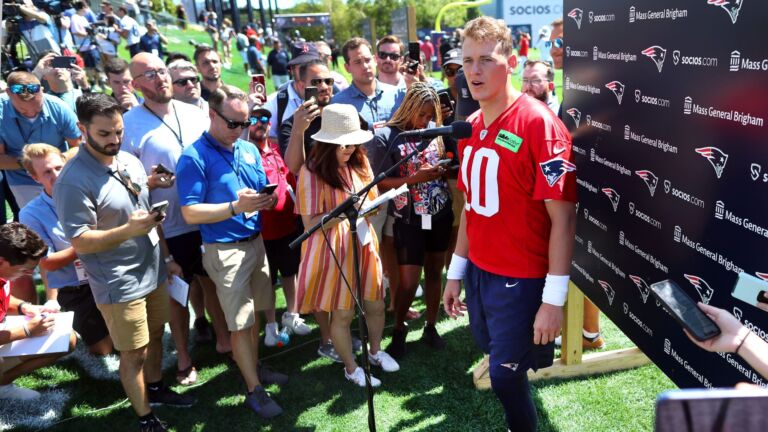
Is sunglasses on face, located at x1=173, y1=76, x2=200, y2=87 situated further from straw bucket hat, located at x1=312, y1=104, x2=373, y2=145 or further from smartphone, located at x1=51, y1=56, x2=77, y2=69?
straw bucket hat, located at x1=312, y1=104, x2=373, y2=145

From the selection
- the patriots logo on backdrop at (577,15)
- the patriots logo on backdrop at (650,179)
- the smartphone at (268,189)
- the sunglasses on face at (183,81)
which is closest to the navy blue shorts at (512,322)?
the patriots logo on backdrop at (650,179)

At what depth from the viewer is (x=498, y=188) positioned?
2.46 m

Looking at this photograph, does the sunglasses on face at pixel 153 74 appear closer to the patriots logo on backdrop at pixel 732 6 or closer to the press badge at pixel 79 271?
the press badge at pixel 79 271

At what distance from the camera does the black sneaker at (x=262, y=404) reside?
3.60m

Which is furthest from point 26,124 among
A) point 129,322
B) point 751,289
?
point 751,289

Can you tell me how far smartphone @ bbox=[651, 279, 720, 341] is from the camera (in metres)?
1.50

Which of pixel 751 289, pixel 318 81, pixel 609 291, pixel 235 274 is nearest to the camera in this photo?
pixel 751 289

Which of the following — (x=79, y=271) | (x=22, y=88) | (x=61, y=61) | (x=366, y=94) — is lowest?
(x=79, y=271)

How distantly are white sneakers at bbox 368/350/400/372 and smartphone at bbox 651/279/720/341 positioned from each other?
271 cm

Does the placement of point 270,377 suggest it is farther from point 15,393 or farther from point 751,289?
point 751,289

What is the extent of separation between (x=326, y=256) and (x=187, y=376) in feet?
5.00

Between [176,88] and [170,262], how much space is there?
2.00m

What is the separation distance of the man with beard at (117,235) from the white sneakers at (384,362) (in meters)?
1.50

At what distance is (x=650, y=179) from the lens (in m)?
2.33
